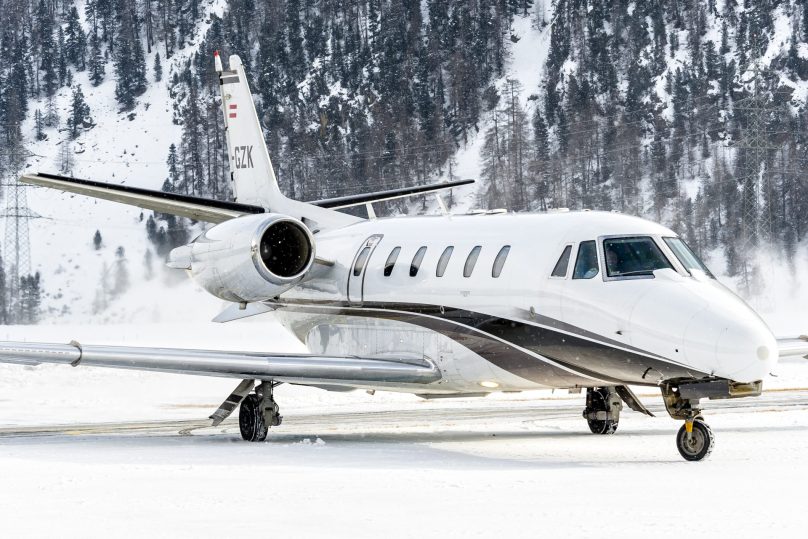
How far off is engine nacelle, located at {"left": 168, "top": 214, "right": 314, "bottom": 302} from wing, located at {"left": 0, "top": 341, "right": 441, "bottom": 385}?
3.80 ft

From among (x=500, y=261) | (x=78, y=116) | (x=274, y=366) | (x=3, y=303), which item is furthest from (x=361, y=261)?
(x=78, y=116)

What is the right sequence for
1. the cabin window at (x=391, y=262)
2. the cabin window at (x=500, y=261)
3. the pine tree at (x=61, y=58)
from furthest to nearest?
the pine tree at (x=61, y=58)
the cabin window at (x=391, y=262)
the cabin window at (x=500, y=261)

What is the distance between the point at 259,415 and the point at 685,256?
582 cm

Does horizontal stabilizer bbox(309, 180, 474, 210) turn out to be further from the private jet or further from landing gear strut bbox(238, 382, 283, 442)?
landing gear strut bbox(238, 382, 283, 442)

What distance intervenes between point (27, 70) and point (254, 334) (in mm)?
82926

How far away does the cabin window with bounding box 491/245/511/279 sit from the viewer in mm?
15188

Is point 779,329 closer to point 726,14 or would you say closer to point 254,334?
point 254,334

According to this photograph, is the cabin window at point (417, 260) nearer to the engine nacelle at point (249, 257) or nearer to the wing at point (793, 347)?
the engine nacelle at point (249, 257)

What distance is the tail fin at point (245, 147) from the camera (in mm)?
21406

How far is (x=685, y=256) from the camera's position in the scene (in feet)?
45.0

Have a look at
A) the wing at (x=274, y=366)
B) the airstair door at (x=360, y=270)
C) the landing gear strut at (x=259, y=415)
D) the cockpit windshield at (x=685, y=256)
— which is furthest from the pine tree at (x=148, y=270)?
the cockpit windshield at (x=685, y=256)

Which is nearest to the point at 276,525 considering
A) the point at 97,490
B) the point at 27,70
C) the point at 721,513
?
the point at 97,490

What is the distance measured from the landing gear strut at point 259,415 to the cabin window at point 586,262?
4.48m

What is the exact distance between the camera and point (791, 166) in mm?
80750
